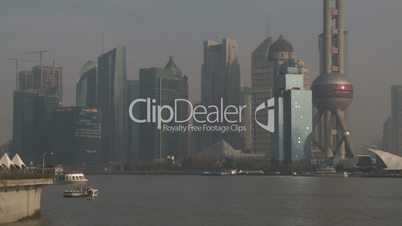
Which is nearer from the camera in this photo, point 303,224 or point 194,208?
point 303,224

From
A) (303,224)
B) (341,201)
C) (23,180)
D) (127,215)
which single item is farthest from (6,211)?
(341,201)

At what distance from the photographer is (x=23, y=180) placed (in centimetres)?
6894

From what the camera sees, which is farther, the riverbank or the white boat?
the white boat

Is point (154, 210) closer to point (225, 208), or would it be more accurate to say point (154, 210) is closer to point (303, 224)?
point (225, 208)

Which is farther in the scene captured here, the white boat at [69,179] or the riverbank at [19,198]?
the white boat at [69,179]

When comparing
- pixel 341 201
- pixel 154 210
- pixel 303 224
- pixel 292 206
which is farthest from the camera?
pixel 341 201

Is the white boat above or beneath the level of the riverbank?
above

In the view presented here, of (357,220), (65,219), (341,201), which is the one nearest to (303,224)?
(357,220)

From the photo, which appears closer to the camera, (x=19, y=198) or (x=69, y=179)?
(x=19, y=198)

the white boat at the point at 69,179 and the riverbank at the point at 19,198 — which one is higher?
the white boat at the point at 69,179

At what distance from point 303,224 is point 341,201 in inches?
1724

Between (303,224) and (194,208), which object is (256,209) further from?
(303,224)

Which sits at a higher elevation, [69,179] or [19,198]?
[69,179]

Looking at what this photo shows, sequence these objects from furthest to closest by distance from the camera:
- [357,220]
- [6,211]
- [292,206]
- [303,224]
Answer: [292,206], [357,220], [303,224], [6,211]
